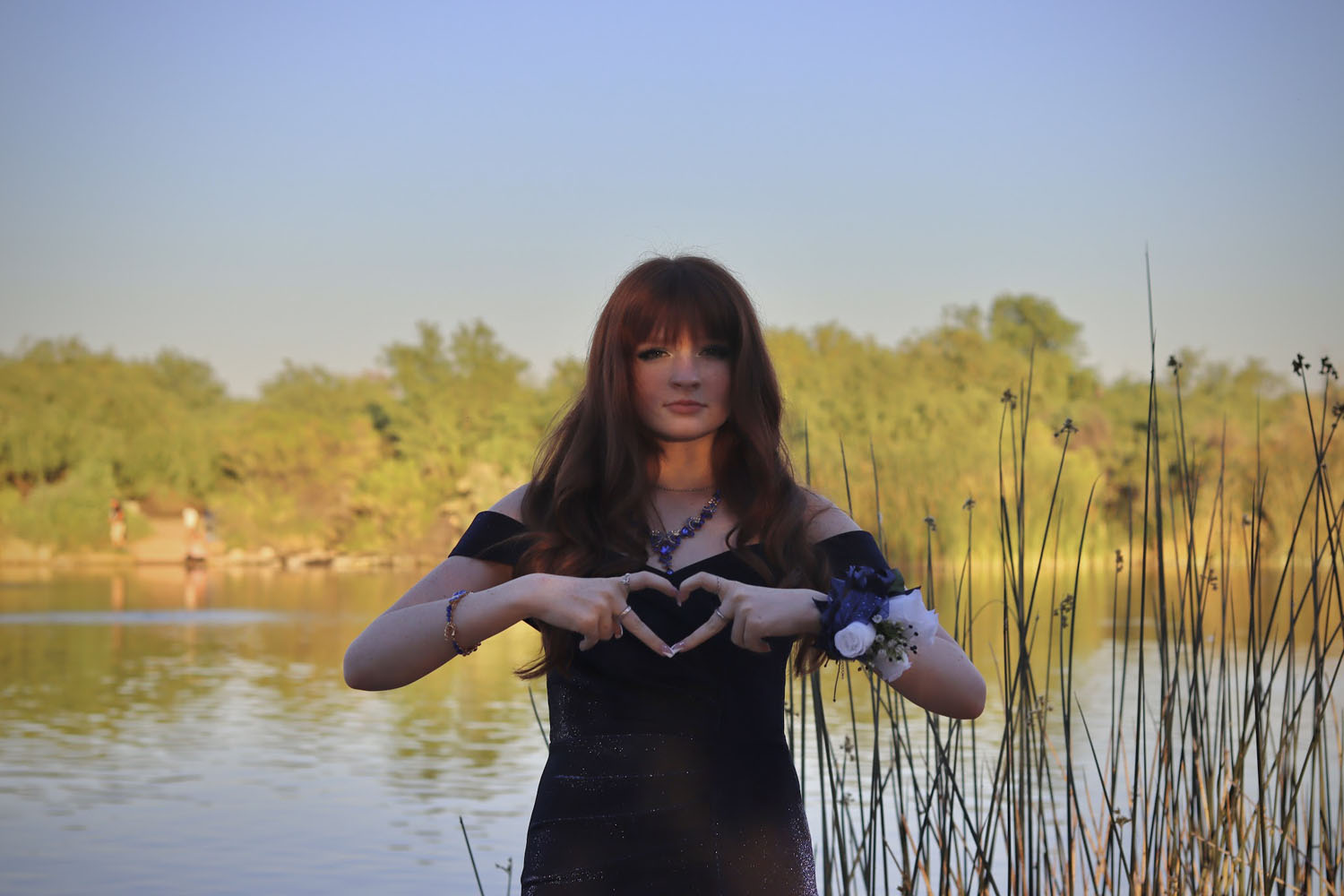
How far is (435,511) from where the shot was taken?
28.3 m

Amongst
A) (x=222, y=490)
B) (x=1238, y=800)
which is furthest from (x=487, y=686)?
(x=222, y=490)

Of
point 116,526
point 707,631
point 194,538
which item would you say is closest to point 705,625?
point 707,631

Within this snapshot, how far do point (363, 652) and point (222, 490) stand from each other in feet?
98.4

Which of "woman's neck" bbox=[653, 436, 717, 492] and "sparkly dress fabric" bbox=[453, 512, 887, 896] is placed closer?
"sparkly dress fabric" bbox=[453, 512, 887, 896]

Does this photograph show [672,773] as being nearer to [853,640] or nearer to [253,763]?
[853,640]

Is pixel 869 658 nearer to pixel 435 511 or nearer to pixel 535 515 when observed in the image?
pixel 535 515

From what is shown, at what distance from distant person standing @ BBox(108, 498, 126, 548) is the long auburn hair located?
27.4 metres

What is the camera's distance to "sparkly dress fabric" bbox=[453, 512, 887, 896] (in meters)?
1.79

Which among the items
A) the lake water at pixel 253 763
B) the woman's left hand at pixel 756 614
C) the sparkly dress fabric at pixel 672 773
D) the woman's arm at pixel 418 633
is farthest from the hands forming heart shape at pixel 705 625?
the lake water at pixel 253 763

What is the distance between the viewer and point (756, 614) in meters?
1.59

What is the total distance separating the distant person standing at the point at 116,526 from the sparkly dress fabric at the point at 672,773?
2754 cm

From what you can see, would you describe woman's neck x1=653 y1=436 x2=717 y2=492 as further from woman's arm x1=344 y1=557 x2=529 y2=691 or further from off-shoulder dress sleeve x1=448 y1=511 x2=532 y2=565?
woman's arm x1=344 y1=557 x2=529 y2=691

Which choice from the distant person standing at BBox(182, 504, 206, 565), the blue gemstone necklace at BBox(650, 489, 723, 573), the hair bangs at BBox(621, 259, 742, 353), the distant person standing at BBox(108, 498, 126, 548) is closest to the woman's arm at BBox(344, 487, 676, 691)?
the blue gemstone necklace at BBox(650, 489, 723, 573)

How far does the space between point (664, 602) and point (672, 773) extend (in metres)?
0.21
